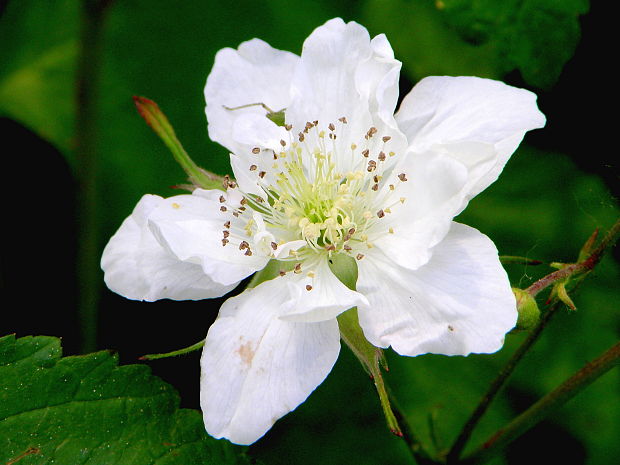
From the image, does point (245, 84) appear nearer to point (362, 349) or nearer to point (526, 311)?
point (362, 349)

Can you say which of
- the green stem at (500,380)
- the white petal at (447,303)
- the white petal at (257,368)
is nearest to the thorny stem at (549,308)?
the green stem at (500,380)

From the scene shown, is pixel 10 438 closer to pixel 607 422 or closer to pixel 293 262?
pixel 293 262

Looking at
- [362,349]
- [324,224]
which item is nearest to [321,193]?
[324,224]

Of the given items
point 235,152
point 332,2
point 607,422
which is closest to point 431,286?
point 235,152

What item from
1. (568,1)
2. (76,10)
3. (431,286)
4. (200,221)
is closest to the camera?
(431,286)

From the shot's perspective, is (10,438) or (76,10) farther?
(76,10)

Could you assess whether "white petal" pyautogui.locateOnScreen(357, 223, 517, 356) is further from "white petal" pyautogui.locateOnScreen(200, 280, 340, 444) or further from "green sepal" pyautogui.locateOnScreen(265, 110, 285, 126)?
"green sepal" pyautogui.locateOnScreen(265, 110, 285, 126)
